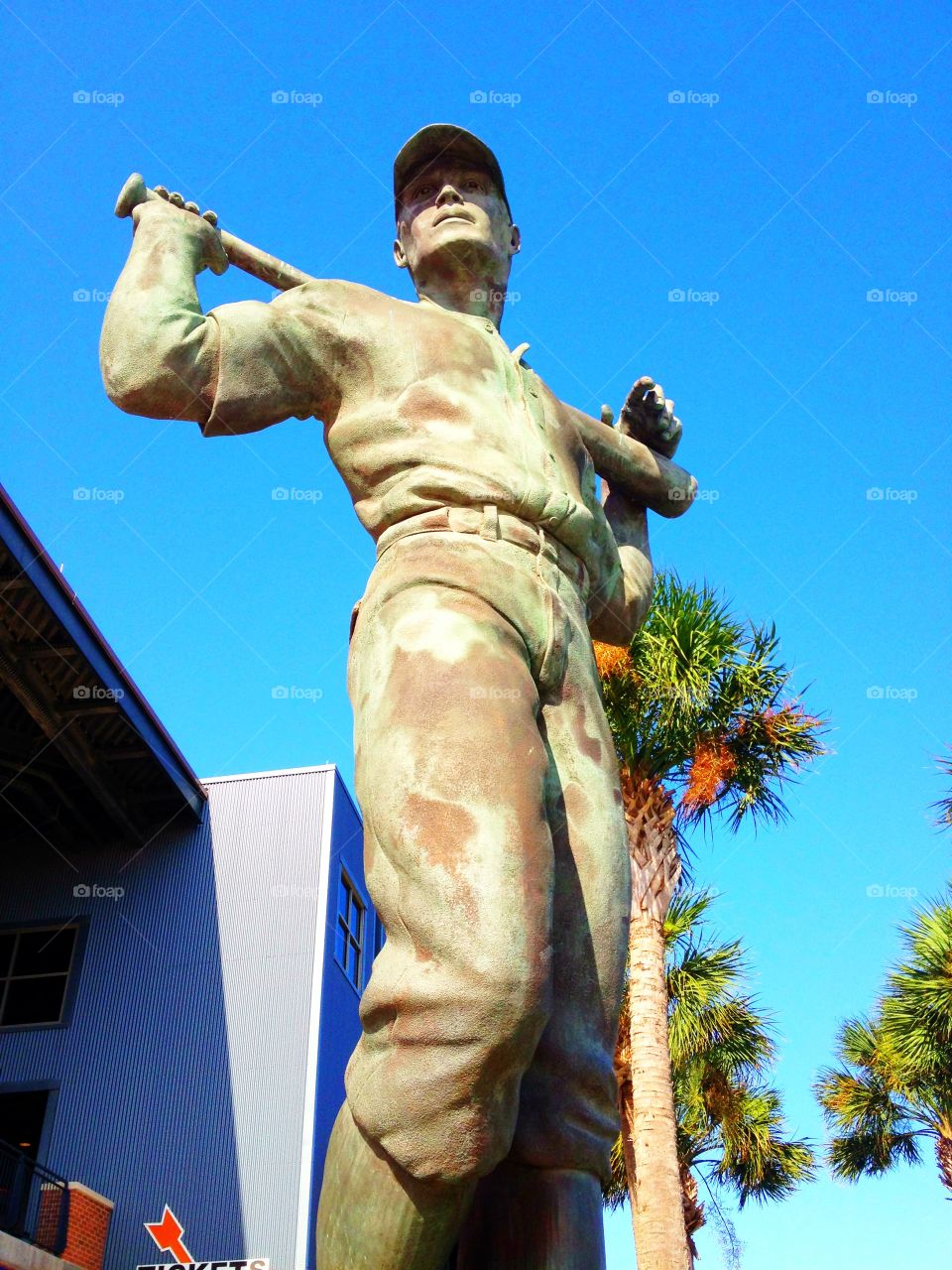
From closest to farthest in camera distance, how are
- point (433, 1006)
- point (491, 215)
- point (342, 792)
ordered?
point (433, 1006)
point (491, 215)
point (342, 792)

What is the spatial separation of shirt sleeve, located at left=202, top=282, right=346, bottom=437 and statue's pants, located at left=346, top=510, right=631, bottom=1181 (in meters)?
0.46

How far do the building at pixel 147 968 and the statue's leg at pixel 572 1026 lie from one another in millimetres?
12872

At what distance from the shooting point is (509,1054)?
2.08 meters

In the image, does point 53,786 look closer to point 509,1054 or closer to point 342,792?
point 342,792

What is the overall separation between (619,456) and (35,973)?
19864 mm

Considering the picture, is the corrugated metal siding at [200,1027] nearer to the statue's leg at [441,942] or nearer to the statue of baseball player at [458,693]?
the statue of baseball player at [458,693]

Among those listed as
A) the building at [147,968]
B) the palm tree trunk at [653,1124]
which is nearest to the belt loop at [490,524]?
the palm tree trunk at [653,1124]

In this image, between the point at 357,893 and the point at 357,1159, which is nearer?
the point at 357,1159

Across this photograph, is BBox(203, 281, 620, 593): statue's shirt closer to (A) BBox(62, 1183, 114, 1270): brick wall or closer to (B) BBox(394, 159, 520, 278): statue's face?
(B) BBox(394, 159, 520, 278): statue's face

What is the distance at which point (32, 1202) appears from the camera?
55.2ft

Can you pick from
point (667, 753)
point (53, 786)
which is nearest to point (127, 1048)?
point (53, 786)

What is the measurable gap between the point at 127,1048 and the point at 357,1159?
18763mm

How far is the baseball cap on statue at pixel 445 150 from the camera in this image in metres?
3.46

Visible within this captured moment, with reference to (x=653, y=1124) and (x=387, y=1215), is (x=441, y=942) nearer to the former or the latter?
(x=387, y=1215)
